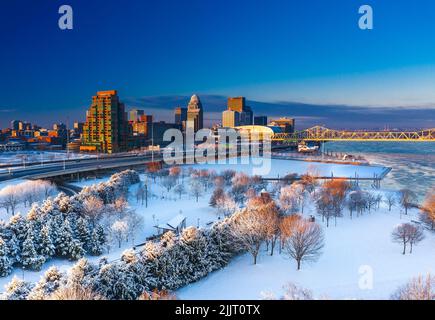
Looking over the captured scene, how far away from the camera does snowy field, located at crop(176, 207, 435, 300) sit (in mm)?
8297

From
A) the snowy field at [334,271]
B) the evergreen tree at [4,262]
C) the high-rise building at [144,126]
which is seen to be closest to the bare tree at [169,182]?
the snowy field at [334,271]

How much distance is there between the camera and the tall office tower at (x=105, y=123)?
50.4m

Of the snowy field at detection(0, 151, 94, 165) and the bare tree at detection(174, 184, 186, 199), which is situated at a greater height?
the snowy field at detection(0, 151, 94, 165)

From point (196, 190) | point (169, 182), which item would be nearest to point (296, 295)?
point (196, 190)

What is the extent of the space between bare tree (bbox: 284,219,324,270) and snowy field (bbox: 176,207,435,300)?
0.29 meters

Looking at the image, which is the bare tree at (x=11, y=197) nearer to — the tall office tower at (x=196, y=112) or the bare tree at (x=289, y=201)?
the bare tree at (x=289, y=201)

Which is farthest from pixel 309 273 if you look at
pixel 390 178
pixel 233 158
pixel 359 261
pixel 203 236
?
pixel 233 158

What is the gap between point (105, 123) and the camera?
50.8 metres

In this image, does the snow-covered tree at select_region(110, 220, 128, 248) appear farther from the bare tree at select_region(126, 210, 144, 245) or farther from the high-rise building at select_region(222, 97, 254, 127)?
the high-rise building at select_region(222, 97, 254, 127)

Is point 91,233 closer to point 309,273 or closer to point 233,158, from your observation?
point 309,273

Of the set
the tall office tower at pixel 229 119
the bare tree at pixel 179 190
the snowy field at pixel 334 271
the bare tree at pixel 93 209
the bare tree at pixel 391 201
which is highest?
the tall office tower at pixel 229 119

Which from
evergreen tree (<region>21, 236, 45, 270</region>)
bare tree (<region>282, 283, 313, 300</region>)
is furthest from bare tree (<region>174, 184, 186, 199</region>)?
bare tree (<region>282, 283, 313, 300</region>)

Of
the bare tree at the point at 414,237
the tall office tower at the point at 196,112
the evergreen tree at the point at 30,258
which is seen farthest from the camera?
the tall office tower at the point at 196,112

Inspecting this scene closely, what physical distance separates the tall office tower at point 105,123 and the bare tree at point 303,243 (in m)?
44.3
